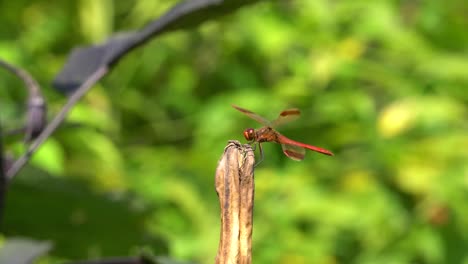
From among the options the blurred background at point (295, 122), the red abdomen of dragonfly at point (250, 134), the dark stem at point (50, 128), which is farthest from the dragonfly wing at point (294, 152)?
the blurred background at point (295, 122)

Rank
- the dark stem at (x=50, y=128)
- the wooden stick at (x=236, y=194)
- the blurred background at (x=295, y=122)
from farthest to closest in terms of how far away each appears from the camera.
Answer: the blurred background at (x=295, y=122), the dark stem at (x=50, y=128), the wooden stick at (x=236, y=194)

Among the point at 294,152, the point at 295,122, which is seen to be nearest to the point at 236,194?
the point at 294,152

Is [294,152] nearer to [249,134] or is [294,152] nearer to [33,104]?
[249,134]

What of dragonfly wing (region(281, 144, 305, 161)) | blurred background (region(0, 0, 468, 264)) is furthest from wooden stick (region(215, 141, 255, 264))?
blurred background (region(0, 0, 468, 264))

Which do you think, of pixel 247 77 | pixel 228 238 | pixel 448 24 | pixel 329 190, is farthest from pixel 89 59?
pixel 448 24

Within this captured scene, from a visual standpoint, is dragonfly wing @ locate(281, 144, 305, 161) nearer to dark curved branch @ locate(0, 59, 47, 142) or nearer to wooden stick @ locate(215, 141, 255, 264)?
wooden stick @ locate(215, 141, 255, 264)

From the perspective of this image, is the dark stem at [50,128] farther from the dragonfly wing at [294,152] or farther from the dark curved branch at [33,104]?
the dragonfly wing at [294,152]

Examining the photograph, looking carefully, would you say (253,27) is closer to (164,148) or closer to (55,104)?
(164,148)
